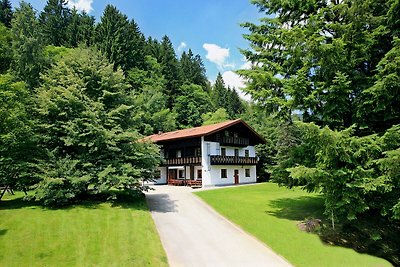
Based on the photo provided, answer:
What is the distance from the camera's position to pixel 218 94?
257ft

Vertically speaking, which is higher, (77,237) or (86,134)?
(86,134)

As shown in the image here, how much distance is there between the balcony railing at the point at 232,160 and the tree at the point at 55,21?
3735 centimetres

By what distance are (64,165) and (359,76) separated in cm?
1722

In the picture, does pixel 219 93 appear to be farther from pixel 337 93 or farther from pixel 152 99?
pixel 337 93

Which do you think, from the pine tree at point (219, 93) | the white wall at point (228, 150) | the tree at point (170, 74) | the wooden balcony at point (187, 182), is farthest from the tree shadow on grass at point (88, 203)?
the pine tree at point (219, 93)

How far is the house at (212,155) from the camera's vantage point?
3456cm

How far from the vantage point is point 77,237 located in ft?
40.1

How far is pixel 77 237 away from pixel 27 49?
28.5 m

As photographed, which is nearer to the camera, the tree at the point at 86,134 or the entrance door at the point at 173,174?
the tree at the point at 86,134

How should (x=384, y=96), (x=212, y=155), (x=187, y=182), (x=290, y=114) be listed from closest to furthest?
(x=384, y=96) < (x=290, y=114) < (x=187, y=182) < (x=212, y=155)

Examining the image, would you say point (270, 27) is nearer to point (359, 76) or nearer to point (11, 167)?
point (359, 76)

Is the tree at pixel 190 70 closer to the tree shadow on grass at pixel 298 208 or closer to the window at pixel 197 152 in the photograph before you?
the window at pixel 197 152

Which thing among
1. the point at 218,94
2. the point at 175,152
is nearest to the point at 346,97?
the point at 175,152

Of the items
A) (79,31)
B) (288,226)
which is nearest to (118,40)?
(79,31)
